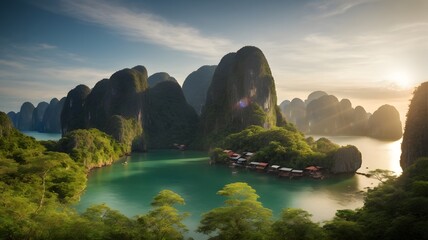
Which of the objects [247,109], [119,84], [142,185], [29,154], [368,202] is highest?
[119,84]

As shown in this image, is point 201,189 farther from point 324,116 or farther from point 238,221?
point 324,116

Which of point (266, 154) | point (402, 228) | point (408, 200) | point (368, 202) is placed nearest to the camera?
point (402, 228)

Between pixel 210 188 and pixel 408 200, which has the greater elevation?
pixel 408 200

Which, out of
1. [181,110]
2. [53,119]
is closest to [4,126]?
[181,110]

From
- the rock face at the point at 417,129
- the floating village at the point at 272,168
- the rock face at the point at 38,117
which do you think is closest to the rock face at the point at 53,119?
the rock face at the point at 38,117

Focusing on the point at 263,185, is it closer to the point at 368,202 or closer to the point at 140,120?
the point at 368,202

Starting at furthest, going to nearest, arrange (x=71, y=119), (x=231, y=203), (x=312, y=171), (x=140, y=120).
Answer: (x=71, y=119)
(x=140, y=120)
(x=312, y=171)
(x=231, y=203)

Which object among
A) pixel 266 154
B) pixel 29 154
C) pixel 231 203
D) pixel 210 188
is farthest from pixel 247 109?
pixel 231 203
